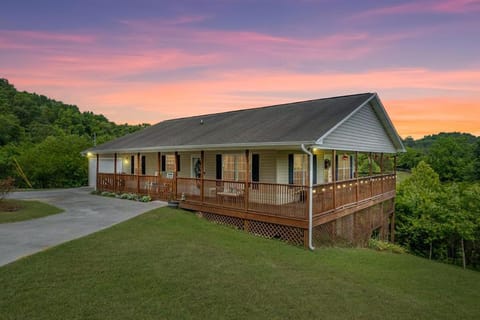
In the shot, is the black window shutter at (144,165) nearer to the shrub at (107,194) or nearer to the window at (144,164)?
the window at (144,164)

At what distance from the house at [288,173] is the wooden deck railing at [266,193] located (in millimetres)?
36

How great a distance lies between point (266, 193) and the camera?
10.6 m

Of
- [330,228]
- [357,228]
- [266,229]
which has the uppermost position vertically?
[266,229]

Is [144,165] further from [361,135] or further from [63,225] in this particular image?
[361,135]

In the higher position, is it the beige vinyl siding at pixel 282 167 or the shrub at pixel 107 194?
the beige vinyl siding at pixel 282 167

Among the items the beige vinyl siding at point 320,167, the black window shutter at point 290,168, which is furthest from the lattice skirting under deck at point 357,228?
the black window shutter at point 290,168

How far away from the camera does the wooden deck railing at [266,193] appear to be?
993 centimetres


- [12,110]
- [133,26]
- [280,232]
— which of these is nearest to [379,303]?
[280,232]

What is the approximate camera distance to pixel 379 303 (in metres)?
5.77

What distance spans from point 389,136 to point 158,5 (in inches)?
585

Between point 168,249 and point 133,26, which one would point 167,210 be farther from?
point 133,26

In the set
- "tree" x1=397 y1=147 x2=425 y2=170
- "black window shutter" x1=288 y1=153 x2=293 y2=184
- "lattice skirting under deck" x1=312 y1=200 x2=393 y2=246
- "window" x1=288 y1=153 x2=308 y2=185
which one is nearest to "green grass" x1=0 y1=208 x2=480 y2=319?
"lattice skirting under deck" x1=312 y1=200 x2=393 y2=246

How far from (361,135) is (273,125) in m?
4.05

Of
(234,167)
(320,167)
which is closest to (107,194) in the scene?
(234,167)
